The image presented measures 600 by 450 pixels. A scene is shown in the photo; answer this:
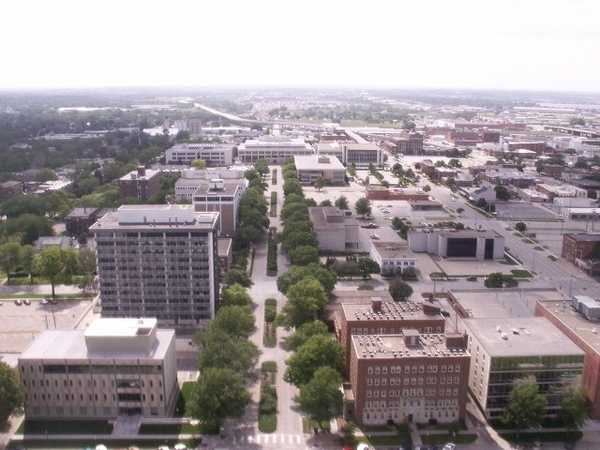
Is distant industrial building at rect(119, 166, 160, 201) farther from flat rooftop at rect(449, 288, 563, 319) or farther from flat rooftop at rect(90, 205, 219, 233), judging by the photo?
flat rooftop at rect(449, 288, 563, 319)

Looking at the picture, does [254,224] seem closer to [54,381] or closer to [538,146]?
[54,381]

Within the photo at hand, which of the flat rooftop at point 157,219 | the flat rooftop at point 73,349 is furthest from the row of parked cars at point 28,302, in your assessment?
the flat rooftop at point 73,349

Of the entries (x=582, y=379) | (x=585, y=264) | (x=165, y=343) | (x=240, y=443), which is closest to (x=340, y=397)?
(x=240, y=443)

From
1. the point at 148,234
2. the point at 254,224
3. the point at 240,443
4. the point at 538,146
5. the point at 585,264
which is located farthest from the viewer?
the point at 538,146

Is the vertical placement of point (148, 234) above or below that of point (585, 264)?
above

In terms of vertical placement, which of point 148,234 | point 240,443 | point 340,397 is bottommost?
point 240,443

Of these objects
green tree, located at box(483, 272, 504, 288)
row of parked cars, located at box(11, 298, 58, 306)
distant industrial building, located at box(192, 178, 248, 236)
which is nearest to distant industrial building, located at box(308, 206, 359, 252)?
distant industrial building, located at box(192, 178, 248, 236)
